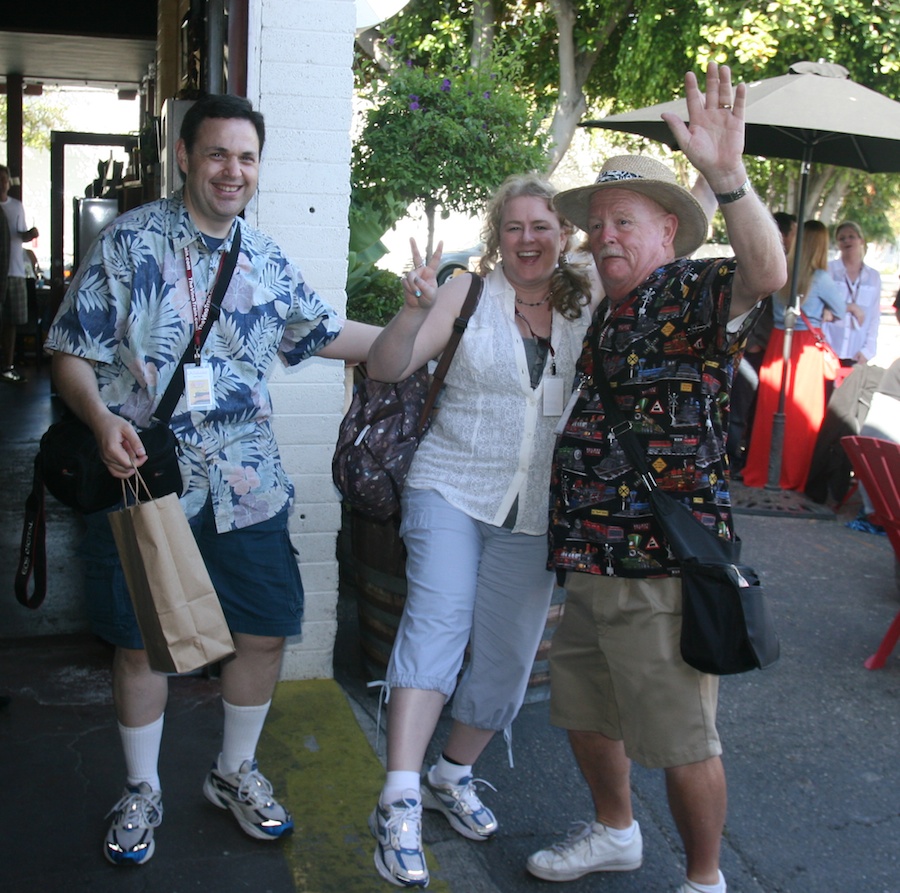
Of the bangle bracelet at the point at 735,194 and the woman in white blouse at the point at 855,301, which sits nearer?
the bangle bracelet at the point at 735,194

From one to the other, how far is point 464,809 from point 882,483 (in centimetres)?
259

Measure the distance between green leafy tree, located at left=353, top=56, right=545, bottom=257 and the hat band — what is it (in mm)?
3576

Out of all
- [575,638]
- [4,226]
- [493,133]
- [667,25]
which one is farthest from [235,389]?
[667,25]

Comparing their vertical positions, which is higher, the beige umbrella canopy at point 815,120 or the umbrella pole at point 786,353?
the beige umbrella canopy at point 815,120

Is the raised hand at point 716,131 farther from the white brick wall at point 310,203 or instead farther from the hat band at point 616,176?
the white brick wall at point 310,203

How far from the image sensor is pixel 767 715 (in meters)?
4.36

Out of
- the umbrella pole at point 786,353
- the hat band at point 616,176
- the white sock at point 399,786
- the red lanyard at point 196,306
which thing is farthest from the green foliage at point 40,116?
the white sock at point 399,786

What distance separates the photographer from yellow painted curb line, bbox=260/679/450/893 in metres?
3.02

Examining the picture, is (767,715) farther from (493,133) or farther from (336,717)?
(493,133)

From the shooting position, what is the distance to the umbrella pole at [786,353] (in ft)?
26.2

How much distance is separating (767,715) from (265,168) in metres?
2.88

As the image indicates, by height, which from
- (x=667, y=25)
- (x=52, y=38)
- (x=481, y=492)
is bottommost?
(x=481, y=492)

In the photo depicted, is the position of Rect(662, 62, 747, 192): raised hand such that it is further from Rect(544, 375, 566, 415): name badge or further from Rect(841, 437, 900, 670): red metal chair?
Answer: Rect(841, 437, 900, 670): red metal chair

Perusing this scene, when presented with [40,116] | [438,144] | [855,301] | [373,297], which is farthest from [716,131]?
[40,116]
